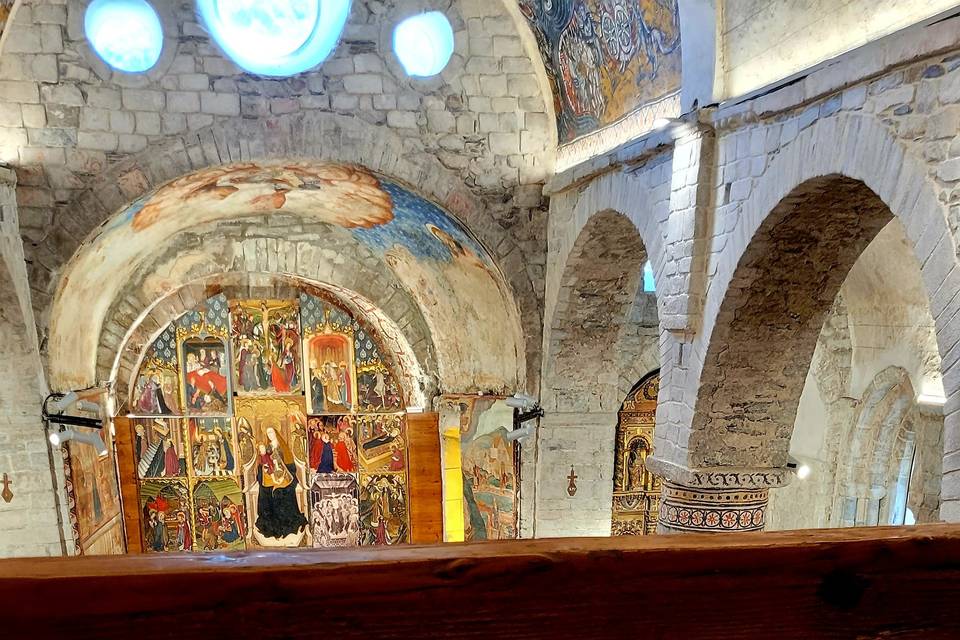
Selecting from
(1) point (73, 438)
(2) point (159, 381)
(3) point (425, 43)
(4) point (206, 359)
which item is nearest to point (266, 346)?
(4) point (206, 359)

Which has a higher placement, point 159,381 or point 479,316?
point 479,316

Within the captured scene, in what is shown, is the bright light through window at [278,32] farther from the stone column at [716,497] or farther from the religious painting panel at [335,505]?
the religious painting panel at [335,505]

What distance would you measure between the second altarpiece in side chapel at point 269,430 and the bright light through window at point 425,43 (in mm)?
4292

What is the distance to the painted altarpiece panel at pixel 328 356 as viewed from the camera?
443 inches

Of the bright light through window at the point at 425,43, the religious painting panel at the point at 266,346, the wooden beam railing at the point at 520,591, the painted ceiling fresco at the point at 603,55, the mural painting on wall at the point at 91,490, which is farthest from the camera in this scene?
the religious painting panel at the point at 266,346

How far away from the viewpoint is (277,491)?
A: 1144cm

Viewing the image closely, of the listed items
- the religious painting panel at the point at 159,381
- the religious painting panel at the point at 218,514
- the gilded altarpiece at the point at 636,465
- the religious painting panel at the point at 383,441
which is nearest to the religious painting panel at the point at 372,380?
the religious painting panel at the point at 383,441

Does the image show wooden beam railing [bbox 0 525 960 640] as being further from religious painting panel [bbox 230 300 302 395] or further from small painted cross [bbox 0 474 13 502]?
religious painting panel [bbox 230 300 302 395]

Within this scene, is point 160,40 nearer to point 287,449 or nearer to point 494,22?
point 494,22

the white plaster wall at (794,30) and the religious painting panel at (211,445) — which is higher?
the white plaster wall at (794,30)

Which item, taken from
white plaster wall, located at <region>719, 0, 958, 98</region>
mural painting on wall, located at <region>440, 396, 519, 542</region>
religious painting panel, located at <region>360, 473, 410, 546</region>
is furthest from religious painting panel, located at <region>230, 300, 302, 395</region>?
white plaster wall, located at <region>719, 0, 958, 98</region>

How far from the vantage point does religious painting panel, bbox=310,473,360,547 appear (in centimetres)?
1146

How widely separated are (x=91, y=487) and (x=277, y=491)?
2.84 metres

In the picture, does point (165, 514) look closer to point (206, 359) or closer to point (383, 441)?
point (206, 359)
